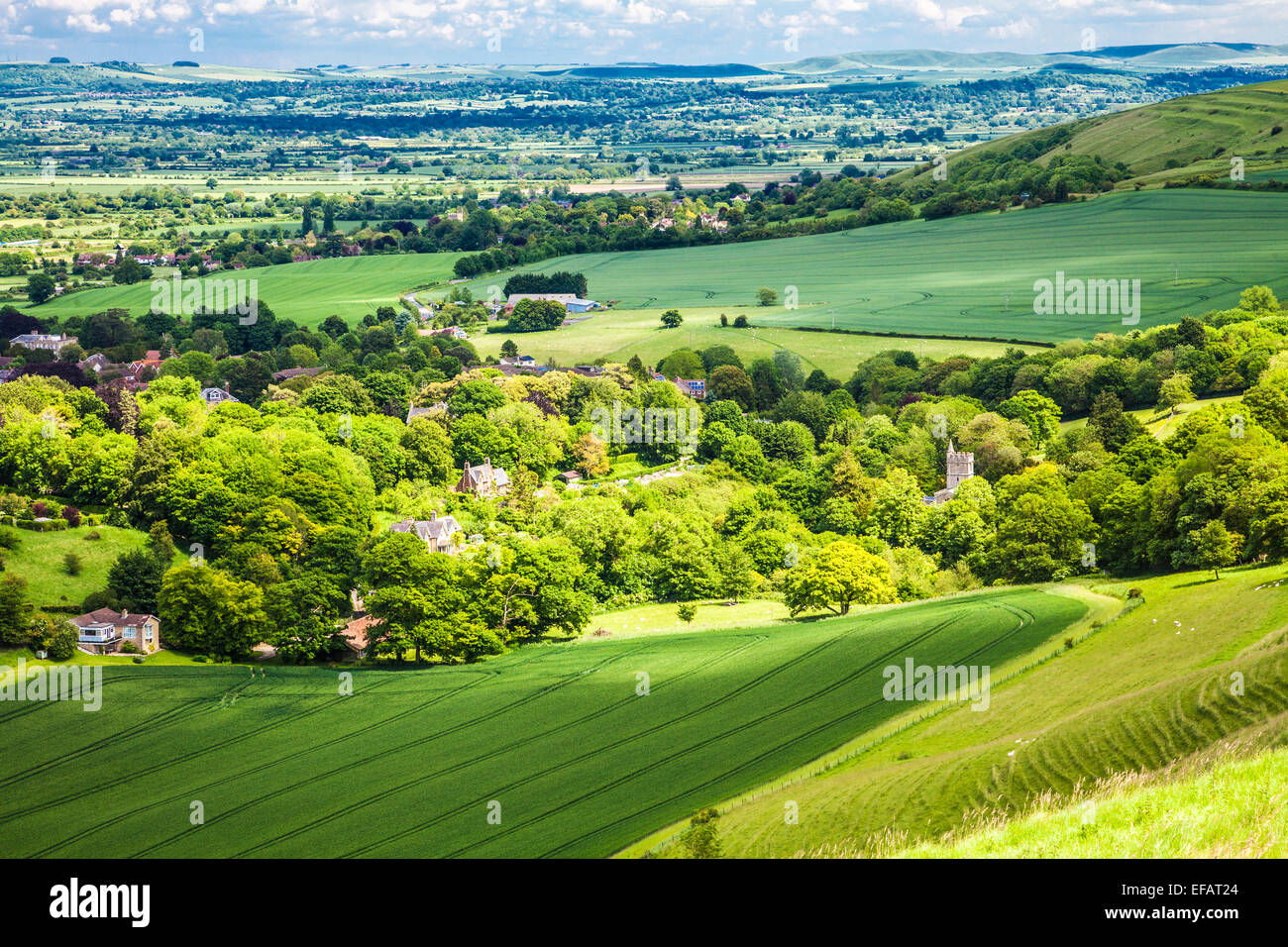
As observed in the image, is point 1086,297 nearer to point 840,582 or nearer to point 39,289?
point 840,582

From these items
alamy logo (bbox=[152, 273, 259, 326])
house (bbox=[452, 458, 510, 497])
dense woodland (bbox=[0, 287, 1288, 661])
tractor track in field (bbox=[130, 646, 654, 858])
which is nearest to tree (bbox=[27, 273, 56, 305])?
alamy logo (bbox=[152, 273, 259, 326])

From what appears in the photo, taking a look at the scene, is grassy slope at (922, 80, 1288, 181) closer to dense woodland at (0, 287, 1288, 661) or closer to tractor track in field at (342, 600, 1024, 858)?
dense woodland at (0, 287, 1288, 661)

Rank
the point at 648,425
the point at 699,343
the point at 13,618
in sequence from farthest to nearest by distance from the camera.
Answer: the point at 699,343, the point at 648,425, the point at 13,618

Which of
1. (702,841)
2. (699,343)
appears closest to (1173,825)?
(702,841)

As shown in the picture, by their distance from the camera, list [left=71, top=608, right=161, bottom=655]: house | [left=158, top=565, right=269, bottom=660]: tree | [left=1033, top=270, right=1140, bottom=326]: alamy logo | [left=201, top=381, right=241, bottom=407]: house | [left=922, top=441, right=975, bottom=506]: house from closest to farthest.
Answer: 1. [left=71, top=608, right=161, bottom=655]: house
2. [left=158, top=565, right=269, bottom=660]: tree
3. [left=922, top=441, right=975, bottom=506]: house
4. [left=201, top=381, right=241, bottom=407]: house
5. [left=1033, top=270, right=1140, bottom=326]: alamy logo
